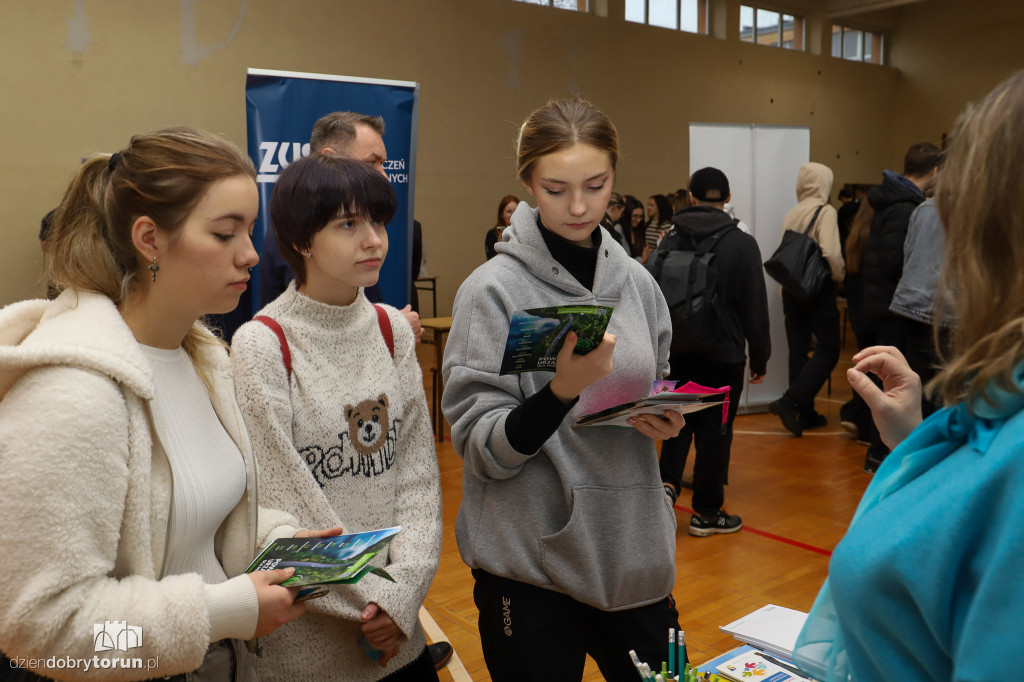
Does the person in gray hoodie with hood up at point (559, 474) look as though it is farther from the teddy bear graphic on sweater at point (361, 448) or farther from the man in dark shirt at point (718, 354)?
the man in dark shirt at point (718, 354)

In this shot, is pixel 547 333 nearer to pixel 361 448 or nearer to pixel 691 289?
pixel 361 448

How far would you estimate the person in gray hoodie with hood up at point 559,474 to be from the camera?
162 centimetres

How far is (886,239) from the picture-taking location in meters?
5.22

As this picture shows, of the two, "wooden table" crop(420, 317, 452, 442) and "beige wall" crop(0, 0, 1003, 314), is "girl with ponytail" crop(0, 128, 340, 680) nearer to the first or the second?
"wooden table" crop(420, 317, 452, 442)

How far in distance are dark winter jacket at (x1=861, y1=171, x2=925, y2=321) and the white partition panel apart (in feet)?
3.53

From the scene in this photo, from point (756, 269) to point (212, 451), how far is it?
3551mm

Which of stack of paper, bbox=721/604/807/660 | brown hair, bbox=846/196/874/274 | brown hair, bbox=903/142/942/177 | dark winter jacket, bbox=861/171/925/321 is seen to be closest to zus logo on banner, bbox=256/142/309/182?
stack of paper, bbox=721/604/807/660

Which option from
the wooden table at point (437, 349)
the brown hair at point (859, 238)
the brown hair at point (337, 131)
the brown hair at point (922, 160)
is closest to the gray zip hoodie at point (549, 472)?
the brown hair at point (337, 131)

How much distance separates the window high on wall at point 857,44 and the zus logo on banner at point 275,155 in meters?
12.6

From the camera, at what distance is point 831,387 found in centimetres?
782

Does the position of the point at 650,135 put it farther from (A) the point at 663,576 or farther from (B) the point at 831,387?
(A) the point at 663,576

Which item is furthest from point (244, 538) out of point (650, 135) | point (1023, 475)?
point (650, 135)

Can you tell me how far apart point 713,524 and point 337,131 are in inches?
106

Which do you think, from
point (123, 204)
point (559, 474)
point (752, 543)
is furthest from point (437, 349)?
point (123, 204)
